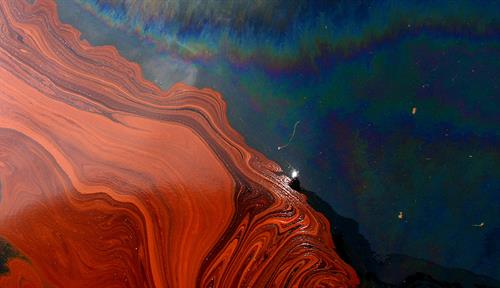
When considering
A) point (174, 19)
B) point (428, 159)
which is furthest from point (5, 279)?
point (428, 159)

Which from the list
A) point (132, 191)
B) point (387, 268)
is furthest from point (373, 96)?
point (132, 191)

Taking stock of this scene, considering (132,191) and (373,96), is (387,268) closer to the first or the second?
(373,96)

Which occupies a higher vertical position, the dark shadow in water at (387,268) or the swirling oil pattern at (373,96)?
the swirling oil pattern at (373,96)

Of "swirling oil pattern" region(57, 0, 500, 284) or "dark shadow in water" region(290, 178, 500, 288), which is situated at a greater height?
"swirling oil pattern" region(57, 0, 500, 284)

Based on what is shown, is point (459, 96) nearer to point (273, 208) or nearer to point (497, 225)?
point (497, 225)

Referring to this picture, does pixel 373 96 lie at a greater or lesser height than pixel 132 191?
greater
